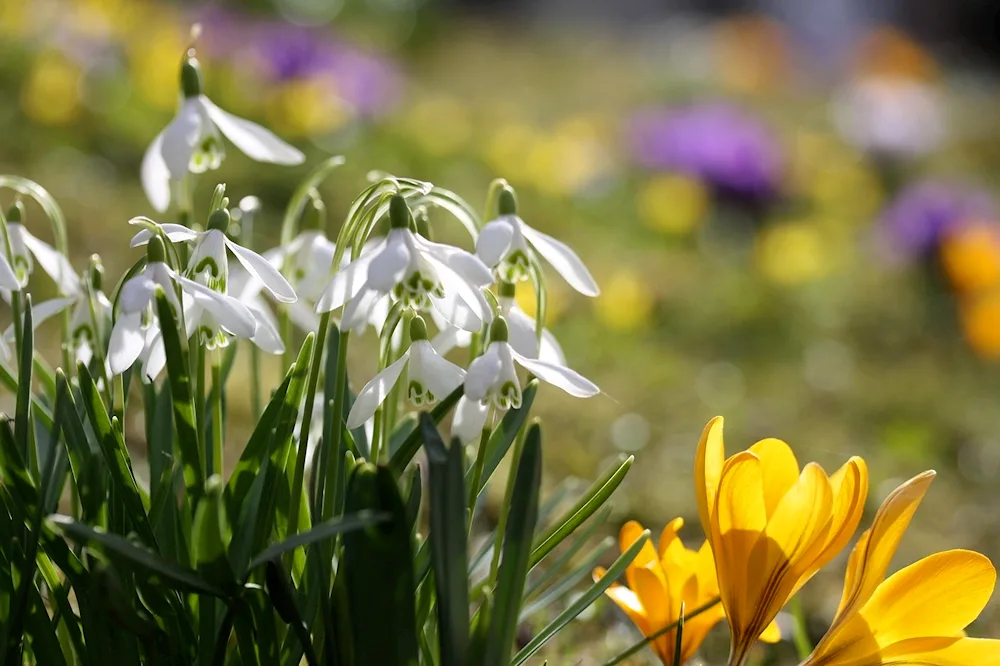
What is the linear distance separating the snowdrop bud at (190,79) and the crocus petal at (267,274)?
263 millimetres

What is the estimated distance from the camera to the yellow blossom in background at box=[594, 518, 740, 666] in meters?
1.04

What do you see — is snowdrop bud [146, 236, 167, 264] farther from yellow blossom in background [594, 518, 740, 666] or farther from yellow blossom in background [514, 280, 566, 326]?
yellow blossom in background [514, 280, 566, 326]

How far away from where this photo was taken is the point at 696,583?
105 centimetres

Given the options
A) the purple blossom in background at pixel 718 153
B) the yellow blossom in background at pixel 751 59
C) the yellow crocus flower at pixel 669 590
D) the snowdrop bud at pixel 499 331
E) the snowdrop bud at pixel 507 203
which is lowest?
the yellow blossom in background at pixel 751 59

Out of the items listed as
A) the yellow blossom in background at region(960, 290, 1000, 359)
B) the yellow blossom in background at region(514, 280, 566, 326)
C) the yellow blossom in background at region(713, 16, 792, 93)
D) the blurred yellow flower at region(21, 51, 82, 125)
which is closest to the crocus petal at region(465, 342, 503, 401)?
the yellow blossom in background at region(514, 280, 566, 326)

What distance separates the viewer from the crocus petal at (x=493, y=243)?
2.94 feet

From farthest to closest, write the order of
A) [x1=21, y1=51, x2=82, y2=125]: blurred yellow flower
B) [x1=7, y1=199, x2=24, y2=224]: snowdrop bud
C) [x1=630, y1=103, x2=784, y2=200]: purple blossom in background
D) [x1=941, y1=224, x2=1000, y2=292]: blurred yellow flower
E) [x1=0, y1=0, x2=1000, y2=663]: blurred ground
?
[x1=630, y1=103, x2=784, y2=200]: purple blossom in background → [x1=21, y1=51, x2=82, y2=125]: blurred yellow flower → [x1=941, y1=224, x2=1000, y2=292]: blurred yellow flower → [x1=0, y1=0, x2=1000, y2=663]: blurred ground → [x1=7, y1=199, x2=24, y2=224]: snowdrop bud

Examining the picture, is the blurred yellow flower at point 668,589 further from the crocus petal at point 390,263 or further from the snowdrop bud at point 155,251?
the snowdrop bud at point 155,251

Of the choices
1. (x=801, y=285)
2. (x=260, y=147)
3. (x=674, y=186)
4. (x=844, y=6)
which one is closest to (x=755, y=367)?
(x=801, y=285)

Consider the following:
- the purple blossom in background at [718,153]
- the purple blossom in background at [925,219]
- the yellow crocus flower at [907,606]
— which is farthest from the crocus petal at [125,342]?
the purple blossom in background at [718,153]

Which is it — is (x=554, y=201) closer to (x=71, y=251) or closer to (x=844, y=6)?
(x=71, y=251)

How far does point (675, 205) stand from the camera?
387 centimetres

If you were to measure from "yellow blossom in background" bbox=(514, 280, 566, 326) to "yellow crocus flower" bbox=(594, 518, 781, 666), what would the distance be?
54.4 inches

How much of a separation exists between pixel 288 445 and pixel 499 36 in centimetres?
854
